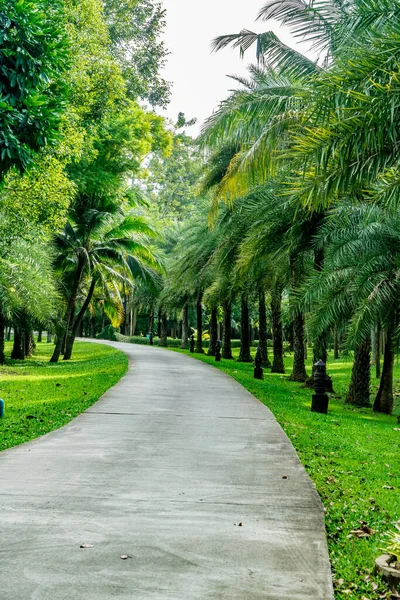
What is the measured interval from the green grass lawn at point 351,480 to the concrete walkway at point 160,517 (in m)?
0.21

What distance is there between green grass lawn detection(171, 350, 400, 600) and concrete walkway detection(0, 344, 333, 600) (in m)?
0.21

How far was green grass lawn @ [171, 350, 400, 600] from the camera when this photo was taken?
4.01 metres

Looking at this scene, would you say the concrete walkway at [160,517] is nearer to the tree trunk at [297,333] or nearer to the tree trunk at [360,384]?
the tree trunk at [297,333]

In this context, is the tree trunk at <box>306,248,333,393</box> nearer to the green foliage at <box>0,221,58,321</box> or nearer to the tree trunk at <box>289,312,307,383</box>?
the tree trunk at <box>289,312,307,383</box>

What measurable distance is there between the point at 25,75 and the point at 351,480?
21.9 ft

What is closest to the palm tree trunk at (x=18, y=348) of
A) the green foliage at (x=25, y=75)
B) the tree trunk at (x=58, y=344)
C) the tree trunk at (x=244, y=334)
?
the tree trunk at (x=58, y=344)

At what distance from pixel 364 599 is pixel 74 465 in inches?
138

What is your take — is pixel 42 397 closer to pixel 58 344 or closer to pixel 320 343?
pixel 320 343

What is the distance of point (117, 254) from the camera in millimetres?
27750

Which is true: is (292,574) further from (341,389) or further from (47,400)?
(341,389)

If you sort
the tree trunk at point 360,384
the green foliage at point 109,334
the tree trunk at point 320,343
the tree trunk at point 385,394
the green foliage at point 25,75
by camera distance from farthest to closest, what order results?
the green foliage at point 109,334
the tree trunk at point 360,384
the tree trunk at point 385,394
the tree trunk at point 320,343
the green foliage at point 25,75

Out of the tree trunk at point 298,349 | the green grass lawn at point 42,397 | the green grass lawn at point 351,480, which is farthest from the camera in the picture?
the tree trunk at point 298,349

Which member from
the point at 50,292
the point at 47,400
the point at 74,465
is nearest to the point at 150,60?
the point at 50,292

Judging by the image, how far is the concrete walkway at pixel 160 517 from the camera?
346 cm
